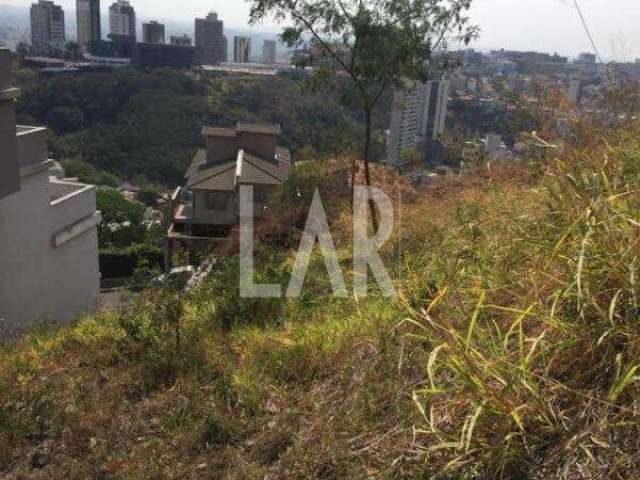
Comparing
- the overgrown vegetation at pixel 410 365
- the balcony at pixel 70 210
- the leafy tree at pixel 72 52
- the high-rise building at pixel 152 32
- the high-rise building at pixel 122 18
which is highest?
the high-rise building at pixel 122 18

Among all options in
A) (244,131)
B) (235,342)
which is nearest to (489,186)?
(235,342)

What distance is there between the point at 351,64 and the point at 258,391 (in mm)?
4777

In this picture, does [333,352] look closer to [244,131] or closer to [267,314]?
[267,314]

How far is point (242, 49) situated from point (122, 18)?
98.3ft

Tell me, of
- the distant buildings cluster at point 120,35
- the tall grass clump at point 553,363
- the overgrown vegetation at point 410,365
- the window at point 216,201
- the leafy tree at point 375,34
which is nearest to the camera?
the tall grass clump at point 553,363

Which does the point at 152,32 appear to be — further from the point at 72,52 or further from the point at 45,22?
the point at 45,22

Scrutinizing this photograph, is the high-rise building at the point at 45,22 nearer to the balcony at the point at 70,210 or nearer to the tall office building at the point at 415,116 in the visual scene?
the balcony at the point at 70,210

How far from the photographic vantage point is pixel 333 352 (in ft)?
9.92

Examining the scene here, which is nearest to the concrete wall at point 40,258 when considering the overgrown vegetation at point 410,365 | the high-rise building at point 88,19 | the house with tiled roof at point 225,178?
the house with tiled roof at point 225,178

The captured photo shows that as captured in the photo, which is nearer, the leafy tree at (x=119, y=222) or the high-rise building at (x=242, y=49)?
the leafy tree at (x=119, y=222)

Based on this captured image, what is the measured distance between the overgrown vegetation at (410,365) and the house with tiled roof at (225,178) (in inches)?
210

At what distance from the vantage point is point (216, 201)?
39.1 ft

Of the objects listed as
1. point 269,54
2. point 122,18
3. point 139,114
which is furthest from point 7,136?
point 122,18

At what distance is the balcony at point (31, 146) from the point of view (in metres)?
7.43
